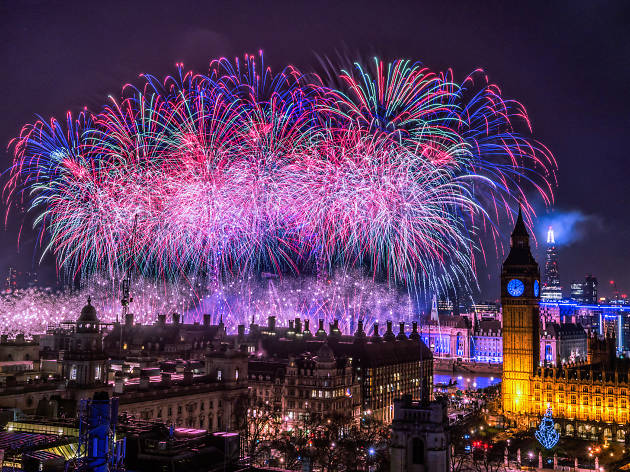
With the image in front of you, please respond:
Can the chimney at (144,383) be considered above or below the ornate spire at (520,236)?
below

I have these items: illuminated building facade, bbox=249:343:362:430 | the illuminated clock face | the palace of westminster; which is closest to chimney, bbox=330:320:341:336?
the palace of westminster

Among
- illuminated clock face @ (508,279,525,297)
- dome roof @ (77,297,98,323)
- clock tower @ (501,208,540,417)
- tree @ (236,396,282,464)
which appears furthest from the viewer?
illuminated clock face @ (508,279,525,297)

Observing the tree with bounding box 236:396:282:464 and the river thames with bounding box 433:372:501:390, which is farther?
the river thames with bounding box 433:372:501:390

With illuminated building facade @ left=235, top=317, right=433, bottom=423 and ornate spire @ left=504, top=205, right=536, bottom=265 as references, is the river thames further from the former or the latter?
ornate spire @ left=504, top=205, right=536, bottom=265

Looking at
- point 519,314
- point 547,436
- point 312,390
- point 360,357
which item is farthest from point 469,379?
point 547,436

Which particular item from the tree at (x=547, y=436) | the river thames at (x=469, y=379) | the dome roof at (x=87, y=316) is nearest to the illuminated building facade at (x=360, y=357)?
the tree at (x=547, y=436)

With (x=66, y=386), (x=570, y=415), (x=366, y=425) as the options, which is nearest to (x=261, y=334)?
(x=366, y=425)

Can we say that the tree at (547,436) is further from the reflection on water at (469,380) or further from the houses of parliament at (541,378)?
the reflection on water at (469,380)
